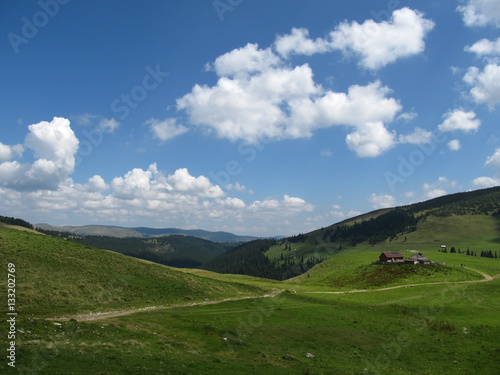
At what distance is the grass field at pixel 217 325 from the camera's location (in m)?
25.5

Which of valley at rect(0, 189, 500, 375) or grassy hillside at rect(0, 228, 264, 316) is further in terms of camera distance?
grassy hillside at rect(0, 228, 264, 316)

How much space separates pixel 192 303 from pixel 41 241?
34.7m

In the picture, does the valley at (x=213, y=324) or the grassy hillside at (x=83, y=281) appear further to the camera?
the grassy hillside at (x=83, y=281)

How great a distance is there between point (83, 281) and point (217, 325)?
80.8 feet

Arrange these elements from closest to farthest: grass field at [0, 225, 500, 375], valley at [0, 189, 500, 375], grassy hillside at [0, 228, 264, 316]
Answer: grass field at [0, 225, 500, 375], valley at [0, 189, 500, 375], grassy hillside at [0, 228, 264, 316]

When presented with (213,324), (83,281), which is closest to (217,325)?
(213,324)

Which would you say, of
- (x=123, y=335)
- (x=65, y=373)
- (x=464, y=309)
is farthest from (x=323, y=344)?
(x=464, y=309)

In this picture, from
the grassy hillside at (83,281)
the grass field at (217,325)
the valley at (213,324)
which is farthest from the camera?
the grassy hillside at (83,281)

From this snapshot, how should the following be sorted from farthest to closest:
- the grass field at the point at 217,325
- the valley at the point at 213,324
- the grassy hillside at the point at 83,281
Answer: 1. the grassy hillside at the point at 83,281
2. the valley at the point at 213,324
3. the grass field at the point at 217,325

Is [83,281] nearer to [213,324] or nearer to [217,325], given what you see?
[213,324]

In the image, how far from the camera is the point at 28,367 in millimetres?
19766

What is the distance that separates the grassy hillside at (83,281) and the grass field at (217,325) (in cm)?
20

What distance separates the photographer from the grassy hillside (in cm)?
4219

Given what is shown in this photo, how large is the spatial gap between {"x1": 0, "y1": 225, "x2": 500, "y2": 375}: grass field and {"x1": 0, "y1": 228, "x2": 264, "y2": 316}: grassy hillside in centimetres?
20
